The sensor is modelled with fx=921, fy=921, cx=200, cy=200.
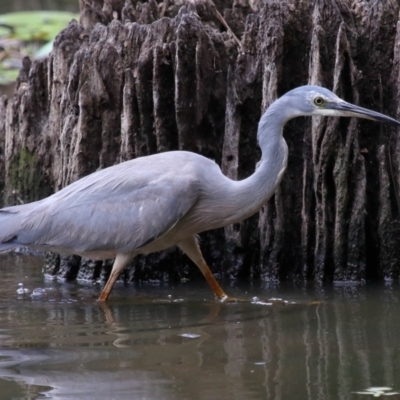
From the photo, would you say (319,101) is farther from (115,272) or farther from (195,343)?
(195,343)

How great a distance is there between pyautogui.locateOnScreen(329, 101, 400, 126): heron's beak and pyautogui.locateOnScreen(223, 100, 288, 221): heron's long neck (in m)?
0.39

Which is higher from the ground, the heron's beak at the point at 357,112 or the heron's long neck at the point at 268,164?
the heron's beak at the point at 357,112

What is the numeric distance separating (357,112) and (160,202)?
1.58 metres

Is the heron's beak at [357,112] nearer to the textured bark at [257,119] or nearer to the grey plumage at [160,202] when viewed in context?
the grey plumage at [160,202]

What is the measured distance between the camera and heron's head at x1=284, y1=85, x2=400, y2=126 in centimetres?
672

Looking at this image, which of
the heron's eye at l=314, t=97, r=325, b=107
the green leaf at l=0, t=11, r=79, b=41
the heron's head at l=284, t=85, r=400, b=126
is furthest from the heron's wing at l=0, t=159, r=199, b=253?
the green leaf at l=0, t=11, r=79, b=41

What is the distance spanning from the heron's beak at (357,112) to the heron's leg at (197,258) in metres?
1.50

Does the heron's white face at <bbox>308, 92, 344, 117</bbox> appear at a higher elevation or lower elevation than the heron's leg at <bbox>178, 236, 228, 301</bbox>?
higher

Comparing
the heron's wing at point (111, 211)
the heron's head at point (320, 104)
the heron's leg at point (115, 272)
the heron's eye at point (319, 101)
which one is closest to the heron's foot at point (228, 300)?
the heron's wing at point (111, 211)

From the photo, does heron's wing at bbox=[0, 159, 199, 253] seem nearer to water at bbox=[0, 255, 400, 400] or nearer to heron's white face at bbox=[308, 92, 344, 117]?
water at bbox=[0, 255, 400, 400]

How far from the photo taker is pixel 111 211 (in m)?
6.99

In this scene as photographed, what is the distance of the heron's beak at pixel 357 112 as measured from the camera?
6629mm

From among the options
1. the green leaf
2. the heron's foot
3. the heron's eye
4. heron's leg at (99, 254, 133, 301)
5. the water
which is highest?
the green leaf

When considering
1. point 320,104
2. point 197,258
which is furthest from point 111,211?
point 320,104
